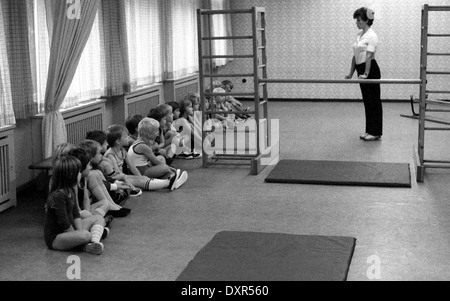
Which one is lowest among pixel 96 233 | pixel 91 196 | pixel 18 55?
pixel 96 233

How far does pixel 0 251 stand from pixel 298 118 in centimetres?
730

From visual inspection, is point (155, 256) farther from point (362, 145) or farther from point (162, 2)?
point (162, 2)

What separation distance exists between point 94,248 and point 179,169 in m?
2.41

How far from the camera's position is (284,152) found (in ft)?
27.7

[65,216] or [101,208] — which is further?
[101,208]

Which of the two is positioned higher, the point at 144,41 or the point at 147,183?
the point at 144,41

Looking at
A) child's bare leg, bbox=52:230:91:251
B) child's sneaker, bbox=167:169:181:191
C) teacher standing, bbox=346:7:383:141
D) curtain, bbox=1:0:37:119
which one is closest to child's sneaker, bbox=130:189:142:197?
child's sneaker, bbox=167:169:181:191

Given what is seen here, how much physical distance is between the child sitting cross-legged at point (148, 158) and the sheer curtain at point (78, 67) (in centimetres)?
91

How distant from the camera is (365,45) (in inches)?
Answer: 346

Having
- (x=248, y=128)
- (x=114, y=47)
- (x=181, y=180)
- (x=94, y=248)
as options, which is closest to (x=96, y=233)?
(x=94, y=248)

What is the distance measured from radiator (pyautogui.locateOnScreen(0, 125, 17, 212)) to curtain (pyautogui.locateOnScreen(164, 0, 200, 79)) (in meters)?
4.50

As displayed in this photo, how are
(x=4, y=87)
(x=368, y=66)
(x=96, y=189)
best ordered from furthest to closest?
(x=368, y=66) < (x=4, y=87) < (x=96, y=189)

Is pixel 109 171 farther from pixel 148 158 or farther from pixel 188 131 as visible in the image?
pixel 188 131
